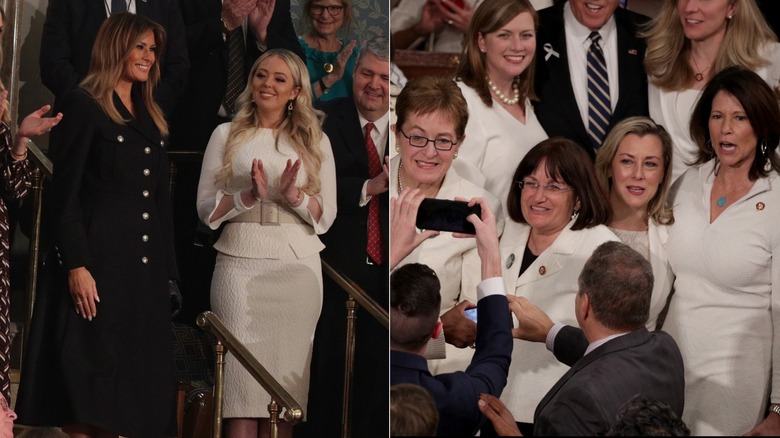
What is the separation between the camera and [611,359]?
400 cm

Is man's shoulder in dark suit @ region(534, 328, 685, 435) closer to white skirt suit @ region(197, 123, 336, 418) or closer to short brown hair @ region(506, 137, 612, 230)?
short brown hair @ region(506, 137, 612, 230)

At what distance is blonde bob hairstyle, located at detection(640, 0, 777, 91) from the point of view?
182 inches

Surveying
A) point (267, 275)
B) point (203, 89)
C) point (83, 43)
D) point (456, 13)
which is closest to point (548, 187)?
point (456, 13)

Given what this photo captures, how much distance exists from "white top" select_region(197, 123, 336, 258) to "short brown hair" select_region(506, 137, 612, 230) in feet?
2.84

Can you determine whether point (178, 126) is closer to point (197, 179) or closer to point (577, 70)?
point (197, 179)

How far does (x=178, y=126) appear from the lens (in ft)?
15.4

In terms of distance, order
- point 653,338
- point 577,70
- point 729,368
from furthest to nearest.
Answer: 1. point 577,70
2. point 729,368
3. point 653,338

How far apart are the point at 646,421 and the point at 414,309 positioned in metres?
0.98

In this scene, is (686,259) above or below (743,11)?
below

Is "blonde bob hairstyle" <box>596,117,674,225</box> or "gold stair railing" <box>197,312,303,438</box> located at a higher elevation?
"blonde bob hairstyle" <box>596,117,674,225</box>

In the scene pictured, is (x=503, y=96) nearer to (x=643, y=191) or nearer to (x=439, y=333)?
(x=643, y=191)

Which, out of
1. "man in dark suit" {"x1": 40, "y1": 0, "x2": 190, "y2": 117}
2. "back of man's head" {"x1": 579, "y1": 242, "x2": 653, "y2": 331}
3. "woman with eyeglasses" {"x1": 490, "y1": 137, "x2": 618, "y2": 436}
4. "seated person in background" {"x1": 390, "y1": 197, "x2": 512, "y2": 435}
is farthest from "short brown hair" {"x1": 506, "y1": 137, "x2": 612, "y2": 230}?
"man in dark suit" {"x1": 40, "y1": 0, "x2": 190, "y2": 117}

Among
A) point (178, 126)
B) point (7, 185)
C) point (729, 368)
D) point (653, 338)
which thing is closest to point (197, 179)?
point (178, 126)

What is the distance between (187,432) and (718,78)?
8.58 ft
